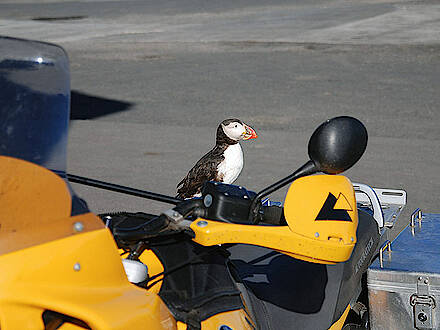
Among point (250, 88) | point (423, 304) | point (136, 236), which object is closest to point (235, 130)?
point (423, 304)

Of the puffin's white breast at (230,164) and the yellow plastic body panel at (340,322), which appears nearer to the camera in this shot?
the yellow plastic body panel at (340,322)

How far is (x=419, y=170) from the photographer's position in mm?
7016

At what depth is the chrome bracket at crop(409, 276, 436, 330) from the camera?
2.52 meters

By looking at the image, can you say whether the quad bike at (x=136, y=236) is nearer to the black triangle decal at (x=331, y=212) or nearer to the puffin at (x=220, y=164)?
the black triangle decal at (x=331, y=212)

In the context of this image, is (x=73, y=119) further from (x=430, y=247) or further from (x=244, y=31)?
(x=244, y=31)

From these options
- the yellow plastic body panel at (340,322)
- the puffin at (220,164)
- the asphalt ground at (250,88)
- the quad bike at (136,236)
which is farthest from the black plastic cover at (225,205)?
the asphalt ground at (250,88)

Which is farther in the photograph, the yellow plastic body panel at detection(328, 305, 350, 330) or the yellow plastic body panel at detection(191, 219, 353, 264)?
the yellow plastic body panel at detection(328, 305, 350, 330)

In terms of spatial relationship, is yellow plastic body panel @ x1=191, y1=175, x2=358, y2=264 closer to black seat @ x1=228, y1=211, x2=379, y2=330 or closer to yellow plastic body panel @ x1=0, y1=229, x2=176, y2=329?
yellow plastic body panel @ x1=0, y1=229, x2=176, y2=329

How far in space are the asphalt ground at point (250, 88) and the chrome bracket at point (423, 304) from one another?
339 cm

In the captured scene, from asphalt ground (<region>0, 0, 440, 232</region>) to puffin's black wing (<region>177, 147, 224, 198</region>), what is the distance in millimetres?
1367

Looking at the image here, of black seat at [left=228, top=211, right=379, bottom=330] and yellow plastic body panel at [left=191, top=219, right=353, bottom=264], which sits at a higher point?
yellow plastic body panel at [left=191, top=219, right=353, bottom=264]

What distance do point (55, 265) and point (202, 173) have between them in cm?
285

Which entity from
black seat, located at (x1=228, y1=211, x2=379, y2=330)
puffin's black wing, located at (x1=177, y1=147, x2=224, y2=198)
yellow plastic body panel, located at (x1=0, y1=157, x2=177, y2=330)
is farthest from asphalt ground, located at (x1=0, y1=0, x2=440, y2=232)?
yellow plastic body panel, located at (x1=0, y1=157, x2=177, y2=330)

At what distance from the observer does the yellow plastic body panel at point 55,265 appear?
1.43 m
